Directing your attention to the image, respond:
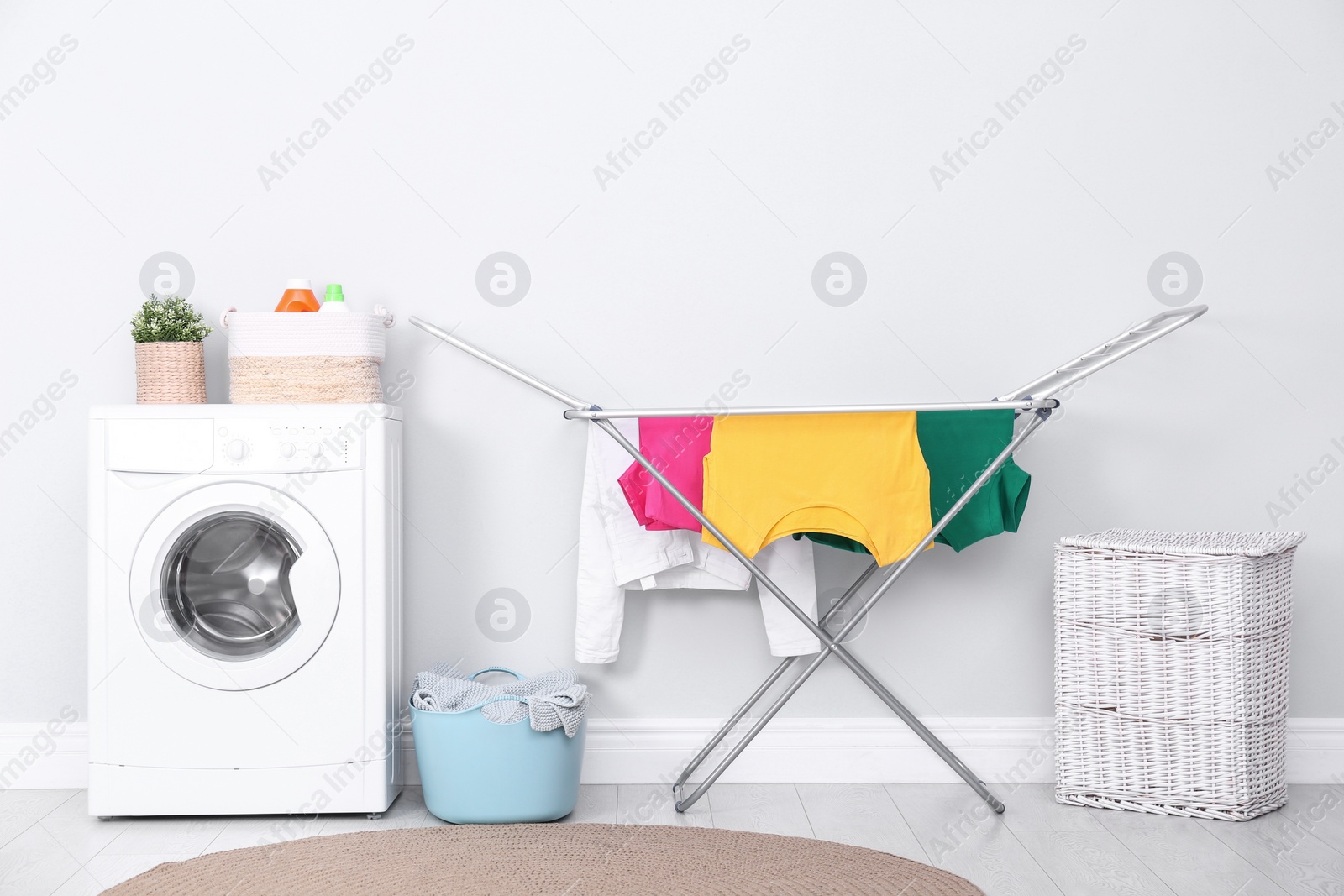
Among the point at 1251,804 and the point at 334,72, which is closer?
the point at 1251,804

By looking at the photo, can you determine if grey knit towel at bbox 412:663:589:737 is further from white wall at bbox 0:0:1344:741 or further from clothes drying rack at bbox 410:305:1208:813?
clothes drying rack at bbox 410:305:1208:813

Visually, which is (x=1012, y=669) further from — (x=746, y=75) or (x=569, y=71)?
(x=569, y=71)

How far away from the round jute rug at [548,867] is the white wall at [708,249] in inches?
18.4

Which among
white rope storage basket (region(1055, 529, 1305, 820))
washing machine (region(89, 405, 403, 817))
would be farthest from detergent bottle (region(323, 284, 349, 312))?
white rope storage basket (region(1055, 529, 1305, 820))

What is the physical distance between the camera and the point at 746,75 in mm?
2398

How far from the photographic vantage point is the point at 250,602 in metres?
2.09

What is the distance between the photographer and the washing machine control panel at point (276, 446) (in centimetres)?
204

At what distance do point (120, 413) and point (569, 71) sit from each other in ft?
4.14

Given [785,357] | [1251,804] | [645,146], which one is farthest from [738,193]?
[1251,804]

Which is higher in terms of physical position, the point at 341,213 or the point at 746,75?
the point at 746,75

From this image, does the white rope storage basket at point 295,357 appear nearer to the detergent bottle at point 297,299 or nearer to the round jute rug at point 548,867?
the detergent bottle at point 297,299

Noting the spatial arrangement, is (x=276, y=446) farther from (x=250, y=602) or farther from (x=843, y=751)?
(x=843, y=751)

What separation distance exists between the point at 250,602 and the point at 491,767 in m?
0.61

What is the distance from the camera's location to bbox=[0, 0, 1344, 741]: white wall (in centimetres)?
236
